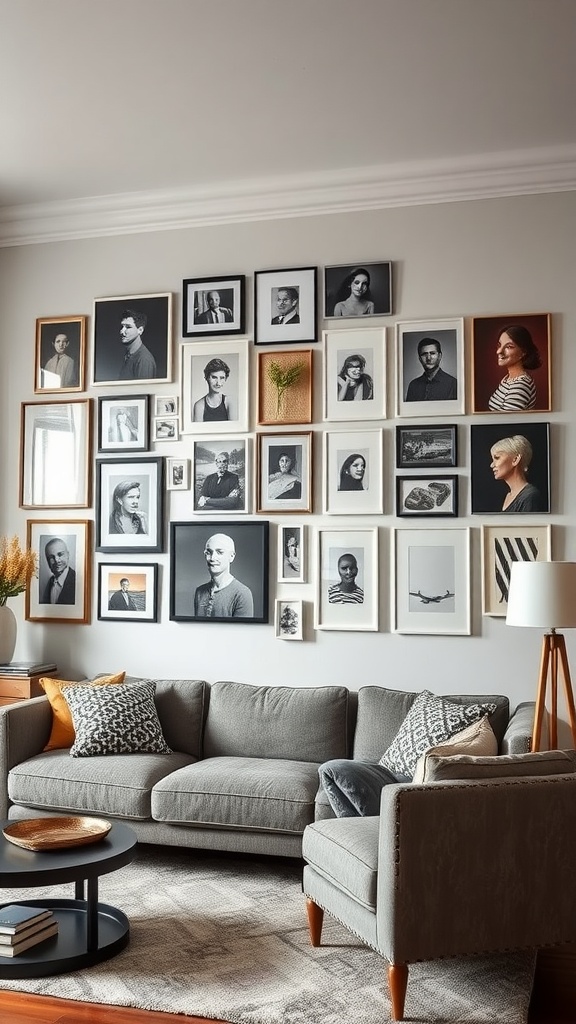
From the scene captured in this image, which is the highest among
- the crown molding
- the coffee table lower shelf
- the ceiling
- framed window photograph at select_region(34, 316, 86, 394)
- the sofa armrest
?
the ceiling

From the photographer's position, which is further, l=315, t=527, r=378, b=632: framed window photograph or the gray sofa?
l=315, t=527, r=378, b=632: framed window photograph

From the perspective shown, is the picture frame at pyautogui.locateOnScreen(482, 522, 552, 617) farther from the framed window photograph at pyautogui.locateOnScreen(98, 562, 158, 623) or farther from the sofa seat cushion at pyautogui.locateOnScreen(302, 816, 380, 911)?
the framed window photograph at pyautogui.locateOnScreen(98, 562, 158, 623)

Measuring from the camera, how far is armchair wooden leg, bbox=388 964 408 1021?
2.70 m

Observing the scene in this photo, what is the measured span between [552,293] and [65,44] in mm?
2416

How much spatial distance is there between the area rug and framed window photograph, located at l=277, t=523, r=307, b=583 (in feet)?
5.27

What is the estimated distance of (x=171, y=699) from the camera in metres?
4.67

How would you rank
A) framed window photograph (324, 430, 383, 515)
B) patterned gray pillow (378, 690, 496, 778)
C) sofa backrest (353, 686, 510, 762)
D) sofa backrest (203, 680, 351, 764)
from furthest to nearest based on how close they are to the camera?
framed window photograph (324, 430, 383, 515) → sofa backrest (203, 680, 351, 764) → sofa backrest (353, 686, 510, 762) → patterned gray pillow (378, 690, 496, 778)

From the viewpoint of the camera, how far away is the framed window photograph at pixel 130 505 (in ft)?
16.7

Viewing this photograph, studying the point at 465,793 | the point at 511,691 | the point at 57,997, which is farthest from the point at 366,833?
the point at 511,691

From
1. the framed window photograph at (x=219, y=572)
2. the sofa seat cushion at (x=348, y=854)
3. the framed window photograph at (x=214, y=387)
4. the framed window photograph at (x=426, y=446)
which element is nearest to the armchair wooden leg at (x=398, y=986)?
the sofa seat cushion at (x=348, y=854)

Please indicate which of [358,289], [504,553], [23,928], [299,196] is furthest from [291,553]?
[23,928]

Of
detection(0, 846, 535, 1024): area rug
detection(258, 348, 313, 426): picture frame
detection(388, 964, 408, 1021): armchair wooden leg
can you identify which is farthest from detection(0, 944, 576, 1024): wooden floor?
detection(258, 348, 313, 426): picture frame

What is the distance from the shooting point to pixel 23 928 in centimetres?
309

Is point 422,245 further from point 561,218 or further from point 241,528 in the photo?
point 241,528
